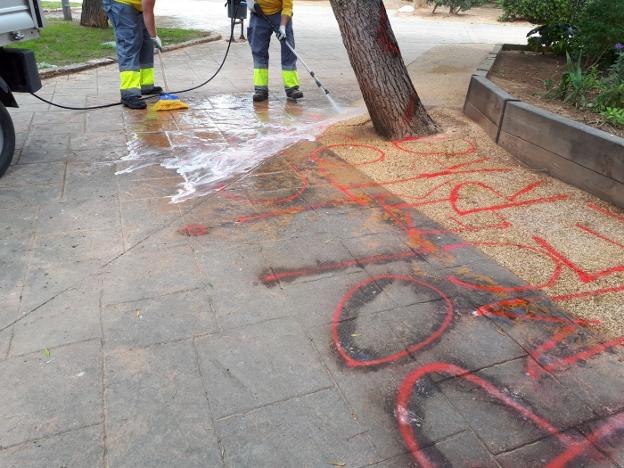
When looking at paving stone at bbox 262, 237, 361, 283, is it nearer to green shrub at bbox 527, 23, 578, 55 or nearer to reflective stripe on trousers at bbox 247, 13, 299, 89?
reflective stripe on trousers at bbox 247, 13, 299, 89

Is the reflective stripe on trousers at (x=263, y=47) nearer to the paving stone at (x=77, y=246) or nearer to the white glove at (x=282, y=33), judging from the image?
the white glove at (x=282, y=33)

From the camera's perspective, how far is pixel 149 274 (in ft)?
9.67

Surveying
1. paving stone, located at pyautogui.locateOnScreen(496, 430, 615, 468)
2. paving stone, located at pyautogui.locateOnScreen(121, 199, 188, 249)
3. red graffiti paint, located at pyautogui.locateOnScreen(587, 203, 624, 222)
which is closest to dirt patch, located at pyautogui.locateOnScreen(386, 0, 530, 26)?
red graffiti paint, located at pyautogui.locateOnScreen(587, 203, 624, 222)

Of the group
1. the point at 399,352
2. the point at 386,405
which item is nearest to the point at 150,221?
the point at 399,352

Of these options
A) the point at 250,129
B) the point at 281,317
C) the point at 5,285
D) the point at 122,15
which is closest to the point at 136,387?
the point at 281,317

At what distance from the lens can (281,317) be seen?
263 cm

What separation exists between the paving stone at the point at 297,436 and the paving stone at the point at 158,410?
0.10m

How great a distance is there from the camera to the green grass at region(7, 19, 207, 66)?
858cm

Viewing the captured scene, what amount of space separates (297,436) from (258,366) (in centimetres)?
42

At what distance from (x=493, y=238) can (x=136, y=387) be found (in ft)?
8.04

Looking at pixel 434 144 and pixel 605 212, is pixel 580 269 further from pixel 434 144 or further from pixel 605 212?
pixel 434 144

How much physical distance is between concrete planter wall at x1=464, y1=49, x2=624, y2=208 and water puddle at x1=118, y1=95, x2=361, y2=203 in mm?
1846

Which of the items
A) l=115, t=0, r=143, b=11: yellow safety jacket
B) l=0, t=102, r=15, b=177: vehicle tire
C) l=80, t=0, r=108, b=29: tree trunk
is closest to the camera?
l=0, t=102, r=15, b=177: vehicle tire

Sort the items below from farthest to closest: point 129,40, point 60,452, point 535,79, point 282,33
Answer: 1. point 535,79
2. point 282,33
3. point 129,40
4. point 60,452
